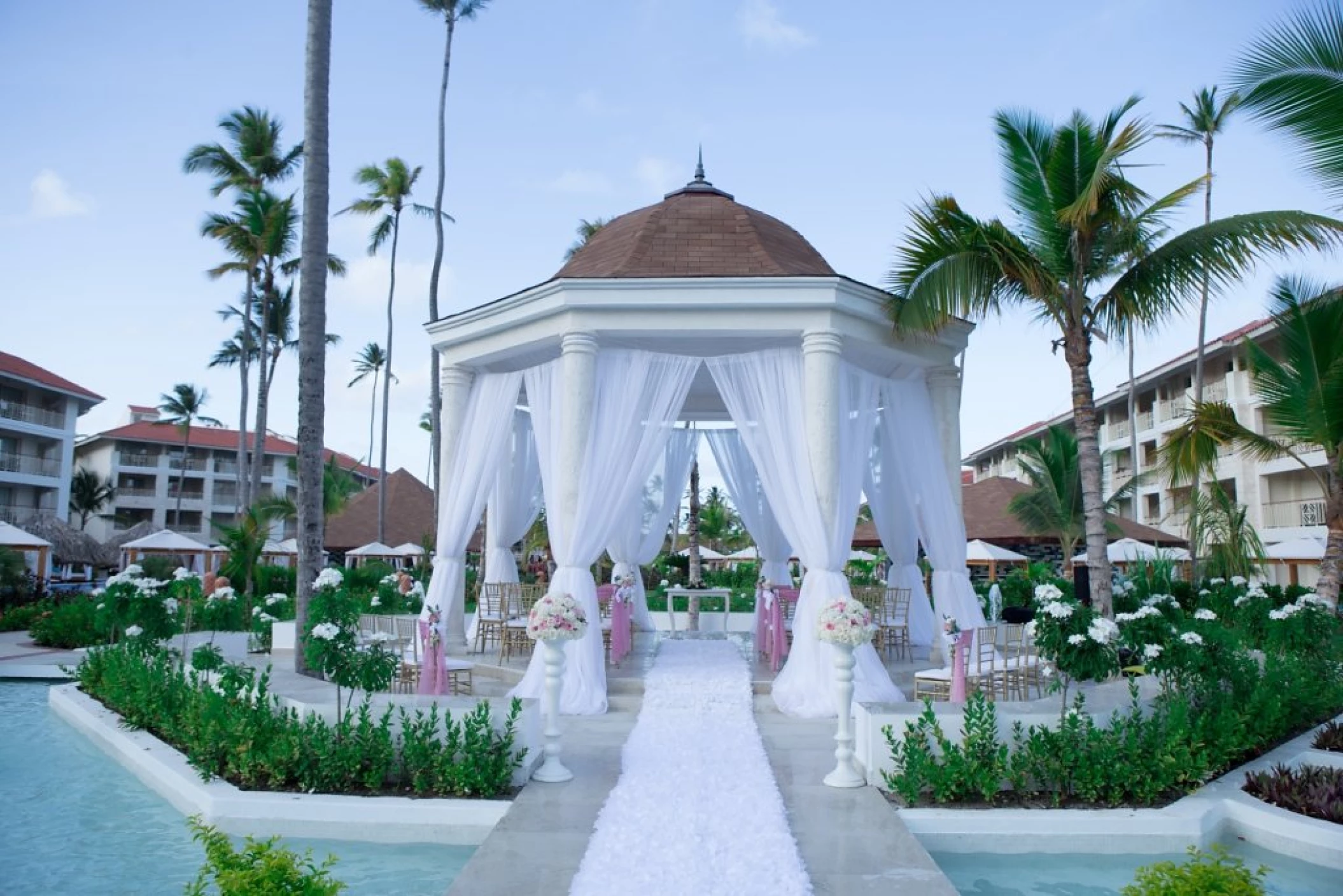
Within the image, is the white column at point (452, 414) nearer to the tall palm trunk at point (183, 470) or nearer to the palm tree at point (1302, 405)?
the palm tree at point (1302, 405)

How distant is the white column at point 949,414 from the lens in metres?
11.6

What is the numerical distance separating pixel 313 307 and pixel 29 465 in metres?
33.4

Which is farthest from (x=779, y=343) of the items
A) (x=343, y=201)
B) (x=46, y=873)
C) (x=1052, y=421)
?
(x=1052, y=421)

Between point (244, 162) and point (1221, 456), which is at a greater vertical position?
point (244, 162)

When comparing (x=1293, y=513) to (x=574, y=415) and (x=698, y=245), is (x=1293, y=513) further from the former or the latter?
(x=574, y=415)

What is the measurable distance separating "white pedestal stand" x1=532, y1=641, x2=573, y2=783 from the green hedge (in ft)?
0.74

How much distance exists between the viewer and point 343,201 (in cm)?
2889

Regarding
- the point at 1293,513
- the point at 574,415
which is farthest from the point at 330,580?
the point at 1293,513

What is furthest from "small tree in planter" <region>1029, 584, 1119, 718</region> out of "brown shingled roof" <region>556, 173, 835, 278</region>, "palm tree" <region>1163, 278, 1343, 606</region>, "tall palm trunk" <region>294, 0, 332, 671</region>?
"tall palm trunk" <region>294, 0, 332, 671</region>

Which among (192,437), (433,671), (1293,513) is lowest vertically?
(433,671)

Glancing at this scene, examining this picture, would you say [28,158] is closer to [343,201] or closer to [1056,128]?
[1056,128]

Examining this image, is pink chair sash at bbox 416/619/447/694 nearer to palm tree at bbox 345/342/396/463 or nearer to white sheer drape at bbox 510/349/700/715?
white sheer drape at bbox 510/349/700/715

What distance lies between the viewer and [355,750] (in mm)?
6254

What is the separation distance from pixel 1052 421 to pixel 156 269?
111ft
